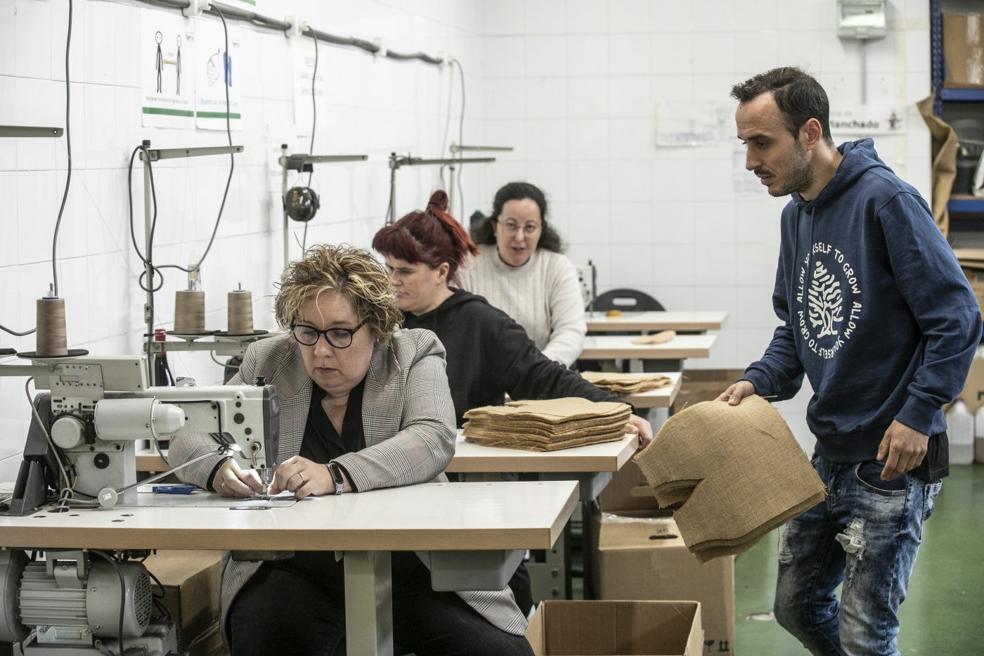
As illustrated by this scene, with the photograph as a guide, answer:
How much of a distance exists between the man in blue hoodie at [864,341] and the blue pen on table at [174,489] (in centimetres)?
119

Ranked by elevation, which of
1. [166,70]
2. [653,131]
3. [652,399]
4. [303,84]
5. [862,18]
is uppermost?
[862,18]

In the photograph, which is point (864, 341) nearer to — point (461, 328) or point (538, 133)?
point (461, 328)

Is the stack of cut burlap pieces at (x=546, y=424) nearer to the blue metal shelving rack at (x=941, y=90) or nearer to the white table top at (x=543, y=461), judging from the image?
the white table top at (x=543, y=461)

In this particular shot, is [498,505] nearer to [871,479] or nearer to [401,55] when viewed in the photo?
[871,479]

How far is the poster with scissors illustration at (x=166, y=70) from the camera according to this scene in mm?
3736

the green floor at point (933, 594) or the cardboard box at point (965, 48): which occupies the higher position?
the cardboard box at point (965, 48)

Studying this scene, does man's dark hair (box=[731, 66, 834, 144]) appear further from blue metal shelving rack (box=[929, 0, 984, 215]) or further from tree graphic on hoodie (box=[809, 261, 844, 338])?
blue metal shelving rack (box=[929, 0, 984, 215])

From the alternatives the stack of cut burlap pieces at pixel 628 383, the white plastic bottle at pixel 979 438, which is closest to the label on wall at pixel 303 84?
the stack of cut burlap pieces at pixel 628 383

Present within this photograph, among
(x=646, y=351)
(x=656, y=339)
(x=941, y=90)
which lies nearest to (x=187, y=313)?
(x=646, y=351)

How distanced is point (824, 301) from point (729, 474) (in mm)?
424

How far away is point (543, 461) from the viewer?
332 cm

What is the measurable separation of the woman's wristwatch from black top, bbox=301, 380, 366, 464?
0.19 meters

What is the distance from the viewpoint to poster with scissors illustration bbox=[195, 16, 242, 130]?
4051 mm

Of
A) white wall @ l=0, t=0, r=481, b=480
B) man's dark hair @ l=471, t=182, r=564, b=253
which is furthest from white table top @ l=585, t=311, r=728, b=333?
white wall @ l=0, t=0, r=481, b=480
